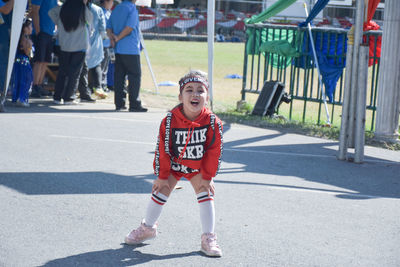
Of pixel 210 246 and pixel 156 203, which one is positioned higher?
pixel 156 203

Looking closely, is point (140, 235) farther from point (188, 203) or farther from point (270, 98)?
point (270, 98)

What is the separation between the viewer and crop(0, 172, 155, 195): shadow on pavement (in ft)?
19.3

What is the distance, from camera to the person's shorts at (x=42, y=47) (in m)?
11.6

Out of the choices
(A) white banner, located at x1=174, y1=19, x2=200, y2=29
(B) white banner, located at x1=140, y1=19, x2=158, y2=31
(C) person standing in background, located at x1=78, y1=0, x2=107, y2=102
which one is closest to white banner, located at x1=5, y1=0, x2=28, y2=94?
(C) person standing in background, located at x1=78, y1=0, x2=107, y2=102

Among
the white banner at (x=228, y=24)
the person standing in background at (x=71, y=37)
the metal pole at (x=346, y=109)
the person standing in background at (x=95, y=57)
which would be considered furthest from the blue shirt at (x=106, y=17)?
the white banner at (x=228, y=24)

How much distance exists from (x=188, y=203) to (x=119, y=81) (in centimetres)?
551

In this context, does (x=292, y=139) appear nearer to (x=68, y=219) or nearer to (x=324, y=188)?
(x=324, y=188)

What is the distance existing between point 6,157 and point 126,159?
129 cm

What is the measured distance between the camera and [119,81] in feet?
35.4

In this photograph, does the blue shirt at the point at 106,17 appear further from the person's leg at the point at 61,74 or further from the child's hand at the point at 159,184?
the child's hand at the point at 159,184

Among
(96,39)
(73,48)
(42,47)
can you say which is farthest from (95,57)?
(73,48)

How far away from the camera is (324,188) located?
639 cm

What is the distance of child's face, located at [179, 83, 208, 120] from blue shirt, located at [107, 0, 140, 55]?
6.39 metres

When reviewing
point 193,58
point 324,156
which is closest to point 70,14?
point 324,156
